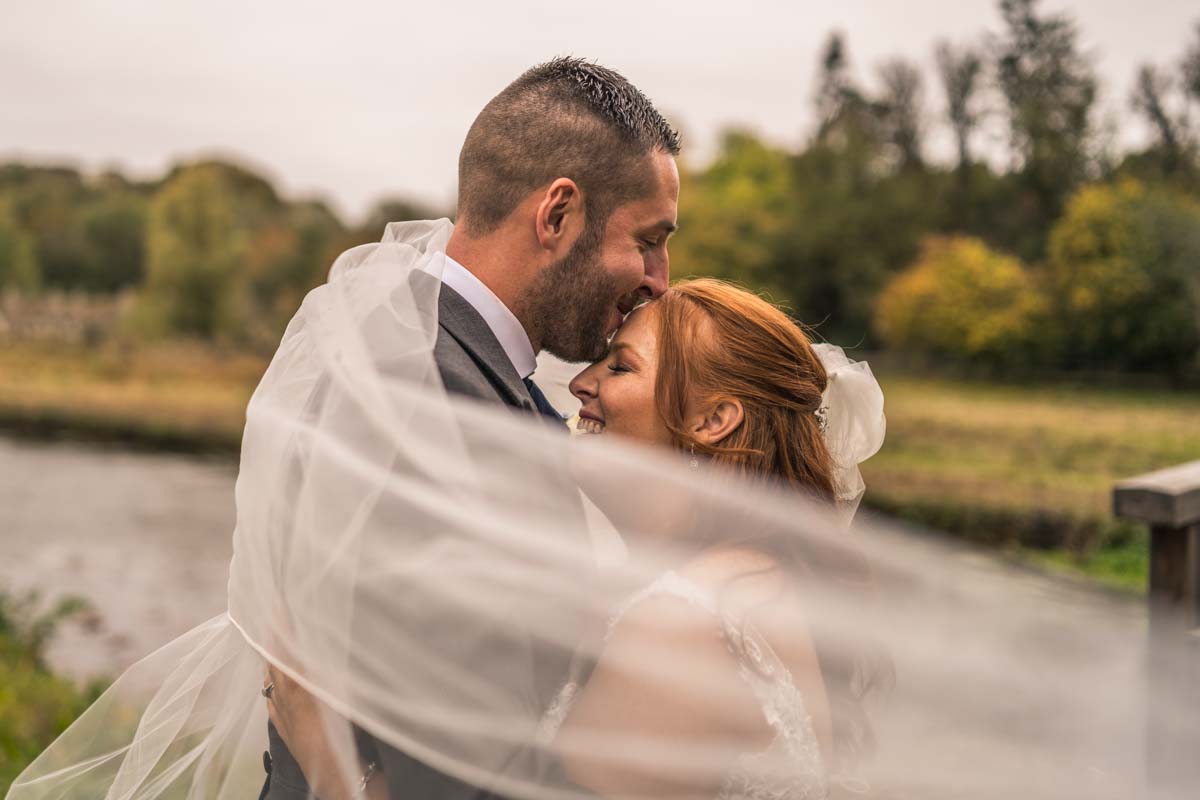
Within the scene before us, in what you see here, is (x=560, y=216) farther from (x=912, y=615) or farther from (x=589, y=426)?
(x=912, y=615)

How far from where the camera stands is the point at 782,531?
219cm

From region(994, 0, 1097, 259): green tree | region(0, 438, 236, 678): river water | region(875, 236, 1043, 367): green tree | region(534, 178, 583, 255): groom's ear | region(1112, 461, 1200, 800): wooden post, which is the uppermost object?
region(994, 0, 1097, 259): green tree

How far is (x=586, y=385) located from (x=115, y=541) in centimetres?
1752

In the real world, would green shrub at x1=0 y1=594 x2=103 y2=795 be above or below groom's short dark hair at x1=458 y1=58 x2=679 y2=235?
below

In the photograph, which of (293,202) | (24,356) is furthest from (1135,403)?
(293,202)

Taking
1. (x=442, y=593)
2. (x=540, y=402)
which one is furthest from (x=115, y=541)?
(x=442, y=593)

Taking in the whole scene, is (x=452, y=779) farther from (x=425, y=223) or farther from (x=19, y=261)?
(x=19, y=261)

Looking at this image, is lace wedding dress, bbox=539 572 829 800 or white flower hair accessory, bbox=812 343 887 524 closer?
lace wedding dress, bbox=539 572 829 800

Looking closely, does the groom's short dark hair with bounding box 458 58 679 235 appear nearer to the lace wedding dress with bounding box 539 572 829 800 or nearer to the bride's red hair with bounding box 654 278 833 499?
the bride's red hair with bounding box 654 278 833 499

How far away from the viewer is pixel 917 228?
3450 cm

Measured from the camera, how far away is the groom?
84.0 inches

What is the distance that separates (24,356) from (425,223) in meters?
39.6

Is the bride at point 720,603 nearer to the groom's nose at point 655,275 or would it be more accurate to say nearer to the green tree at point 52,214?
the groom's nose at point 655,275

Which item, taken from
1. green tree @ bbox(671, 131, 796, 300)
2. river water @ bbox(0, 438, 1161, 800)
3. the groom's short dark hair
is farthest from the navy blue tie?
green tree @ bbox(671, 131, 796, 300)
